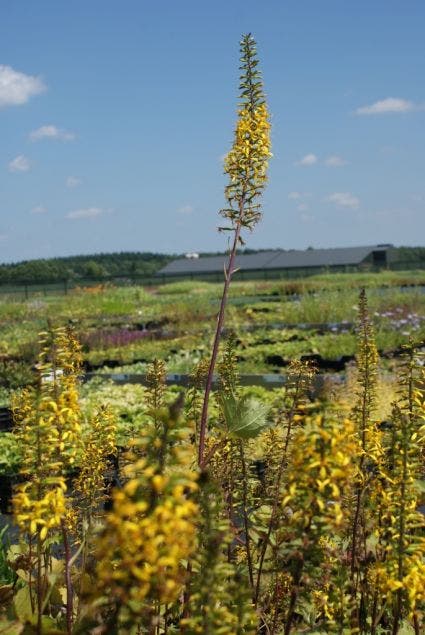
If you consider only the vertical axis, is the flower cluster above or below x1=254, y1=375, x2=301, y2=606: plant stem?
above

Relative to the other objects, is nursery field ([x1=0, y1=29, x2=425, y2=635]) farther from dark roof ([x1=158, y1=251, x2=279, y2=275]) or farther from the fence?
dark roof ([x1=158, y1=251, x2=279, y2=275])

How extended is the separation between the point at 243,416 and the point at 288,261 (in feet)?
179

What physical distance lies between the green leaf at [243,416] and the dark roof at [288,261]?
167 feet

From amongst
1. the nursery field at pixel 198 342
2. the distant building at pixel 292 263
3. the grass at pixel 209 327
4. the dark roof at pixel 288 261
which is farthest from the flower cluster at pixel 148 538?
the dark roof at pixel 288 261

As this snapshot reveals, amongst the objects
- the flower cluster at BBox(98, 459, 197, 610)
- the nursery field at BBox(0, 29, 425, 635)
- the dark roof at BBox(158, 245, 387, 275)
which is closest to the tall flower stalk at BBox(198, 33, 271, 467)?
the nursery field at BBox(0, 29, 425, 635)

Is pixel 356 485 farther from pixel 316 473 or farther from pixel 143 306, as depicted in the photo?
pixel 143 306

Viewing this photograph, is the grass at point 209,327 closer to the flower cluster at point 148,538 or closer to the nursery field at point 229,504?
the nursery field at point 229,504

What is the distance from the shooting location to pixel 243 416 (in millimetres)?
2416

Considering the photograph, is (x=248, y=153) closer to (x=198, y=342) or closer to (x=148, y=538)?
(x=148, y=538)

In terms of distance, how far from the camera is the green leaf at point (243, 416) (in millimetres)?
2398

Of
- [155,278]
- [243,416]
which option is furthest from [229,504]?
[155,278]

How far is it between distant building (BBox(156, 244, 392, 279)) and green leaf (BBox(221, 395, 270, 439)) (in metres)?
47.1

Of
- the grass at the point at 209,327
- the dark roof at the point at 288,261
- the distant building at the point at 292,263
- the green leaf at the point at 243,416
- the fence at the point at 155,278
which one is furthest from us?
the dark roof at the point at 288,261

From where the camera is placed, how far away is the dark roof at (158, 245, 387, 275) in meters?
54.4
